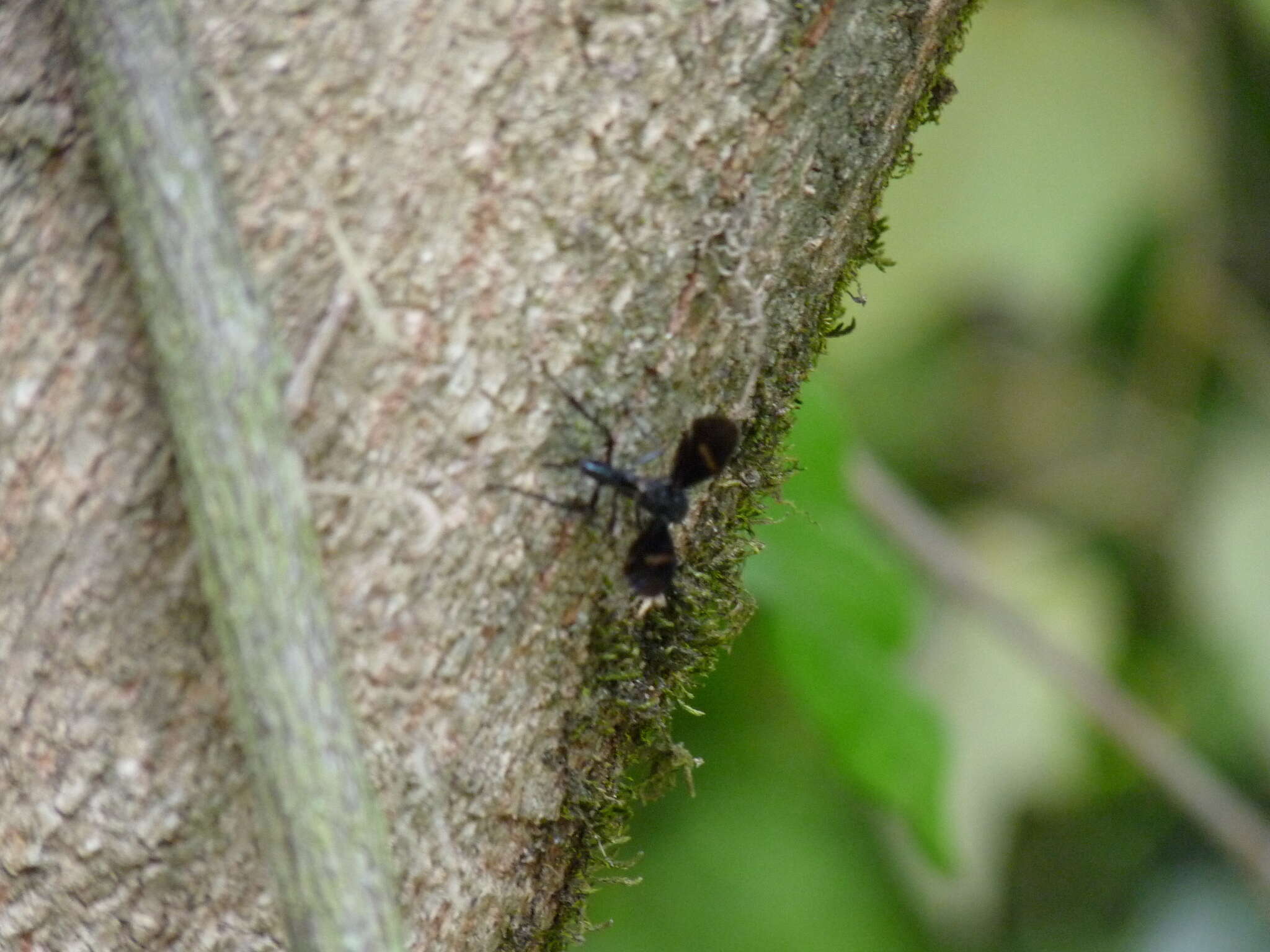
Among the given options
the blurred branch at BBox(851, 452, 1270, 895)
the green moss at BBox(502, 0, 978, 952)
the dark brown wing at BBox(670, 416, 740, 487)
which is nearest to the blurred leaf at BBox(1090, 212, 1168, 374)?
the blurred branch at BBox(851, 452, 1270, 895)

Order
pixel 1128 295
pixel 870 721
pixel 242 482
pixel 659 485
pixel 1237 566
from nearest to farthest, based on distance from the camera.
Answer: pixel 242 482 → pixel 659 485 → pixel 870 721 → pixel 1237 566 → pixel 1128 295

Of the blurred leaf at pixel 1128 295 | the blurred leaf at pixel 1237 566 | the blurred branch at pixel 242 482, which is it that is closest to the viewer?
the blurred branch at pixel 242 482

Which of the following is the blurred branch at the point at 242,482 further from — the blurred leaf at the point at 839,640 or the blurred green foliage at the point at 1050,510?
the blurred green foliage at the point at 1050,510

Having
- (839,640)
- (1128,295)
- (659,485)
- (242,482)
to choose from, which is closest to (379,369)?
(242,482)

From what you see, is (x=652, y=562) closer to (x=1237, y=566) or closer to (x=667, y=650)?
(x=667, y=650)

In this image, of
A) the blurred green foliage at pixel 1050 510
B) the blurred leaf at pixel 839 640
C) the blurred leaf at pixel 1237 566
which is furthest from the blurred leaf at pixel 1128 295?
the blurred leaf at pixel 839 640

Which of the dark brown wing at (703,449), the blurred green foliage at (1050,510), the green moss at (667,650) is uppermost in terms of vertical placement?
the dark brown wing at (703,449)
